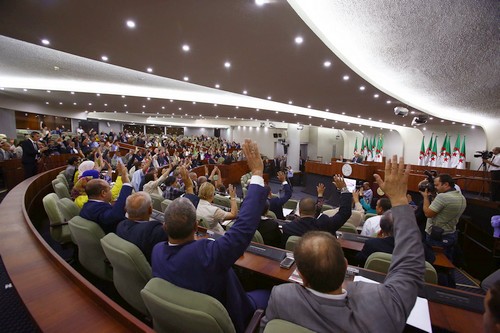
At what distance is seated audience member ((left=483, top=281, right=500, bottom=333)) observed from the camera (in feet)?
2.71

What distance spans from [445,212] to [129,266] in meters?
4.03

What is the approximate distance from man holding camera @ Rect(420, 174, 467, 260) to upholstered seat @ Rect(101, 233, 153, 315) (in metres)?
3.57

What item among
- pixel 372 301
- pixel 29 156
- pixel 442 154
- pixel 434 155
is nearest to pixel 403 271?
pixel 372 301

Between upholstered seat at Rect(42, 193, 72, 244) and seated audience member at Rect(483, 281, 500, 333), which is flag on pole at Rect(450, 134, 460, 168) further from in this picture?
upholstered seat at Rect(42, 193, 72, 244)

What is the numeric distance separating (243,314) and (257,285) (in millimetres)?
848

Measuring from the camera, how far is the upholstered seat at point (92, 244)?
2.19 m

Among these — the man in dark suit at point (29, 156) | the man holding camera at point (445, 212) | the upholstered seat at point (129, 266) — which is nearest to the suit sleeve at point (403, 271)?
the upholstered seat at point (129, 266)

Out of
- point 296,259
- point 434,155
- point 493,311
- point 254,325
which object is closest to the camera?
point 493,311

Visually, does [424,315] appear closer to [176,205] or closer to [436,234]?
[176,205]

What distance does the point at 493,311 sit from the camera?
84cm

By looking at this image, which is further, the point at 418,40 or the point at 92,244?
the point at 418,40

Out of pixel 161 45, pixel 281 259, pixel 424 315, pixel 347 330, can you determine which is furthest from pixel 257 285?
pixel 161 45

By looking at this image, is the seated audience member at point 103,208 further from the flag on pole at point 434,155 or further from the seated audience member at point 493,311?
the flag on pole at point 434,155

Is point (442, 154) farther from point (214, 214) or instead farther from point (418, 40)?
point (214, 214)
